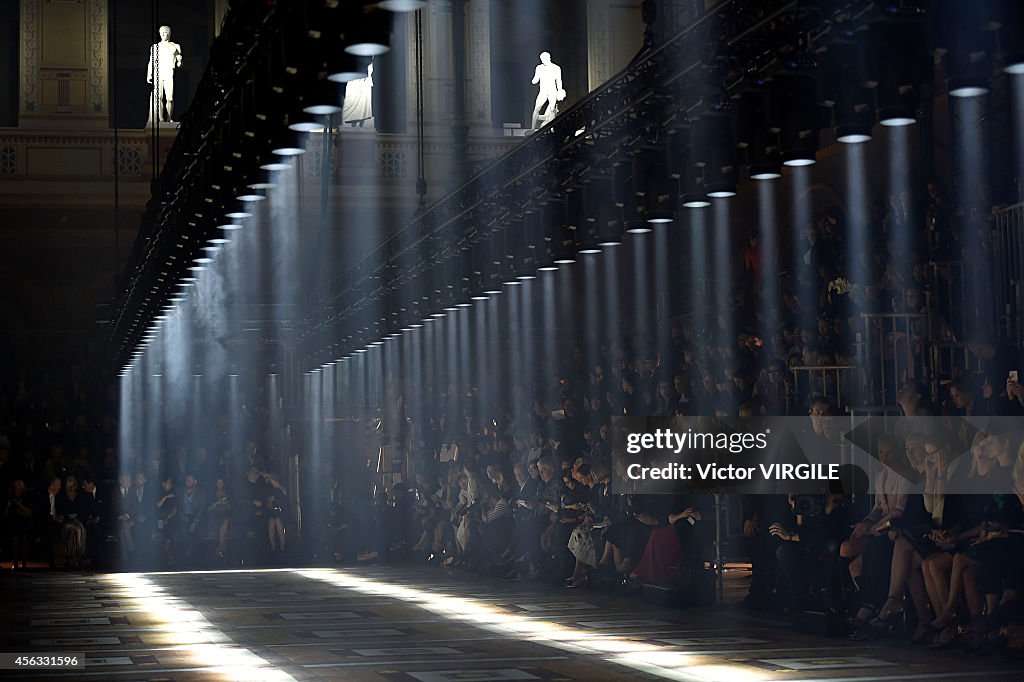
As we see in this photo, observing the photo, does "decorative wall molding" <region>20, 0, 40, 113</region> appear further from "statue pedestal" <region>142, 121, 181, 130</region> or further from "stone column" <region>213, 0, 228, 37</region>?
"stone column" <region>213, 0, 228, 37</region>

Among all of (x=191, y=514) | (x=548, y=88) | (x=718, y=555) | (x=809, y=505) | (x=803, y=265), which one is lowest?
(x=718, y=555)

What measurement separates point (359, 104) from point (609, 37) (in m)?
4.52

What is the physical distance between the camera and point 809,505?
9250 mm

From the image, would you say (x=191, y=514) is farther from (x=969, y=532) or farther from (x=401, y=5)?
(x=401, y=5)

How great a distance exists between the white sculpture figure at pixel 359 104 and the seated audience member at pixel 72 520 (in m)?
7.64

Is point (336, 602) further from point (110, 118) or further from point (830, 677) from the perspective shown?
point (110, 118)

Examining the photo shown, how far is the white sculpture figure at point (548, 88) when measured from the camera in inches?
922

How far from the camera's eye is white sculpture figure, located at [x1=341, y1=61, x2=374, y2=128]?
22422 millimetres

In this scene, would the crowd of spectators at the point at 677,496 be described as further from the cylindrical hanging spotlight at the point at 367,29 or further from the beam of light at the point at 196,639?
the cylindrical hanging spotlight at the point at 367,29

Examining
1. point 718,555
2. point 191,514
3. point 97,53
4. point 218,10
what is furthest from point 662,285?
point 97,53

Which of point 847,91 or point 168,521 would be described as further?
point 168,521

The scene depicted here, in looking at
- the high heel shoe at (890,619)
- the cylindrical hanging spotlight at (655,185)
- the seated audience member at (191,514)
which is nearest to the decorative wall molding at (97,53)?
the seated audience member at (191,514)

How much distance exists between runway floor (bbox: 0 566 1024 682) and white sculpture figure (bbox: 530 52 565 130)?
11211 mm

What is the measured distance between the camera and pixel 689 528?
11273 mm
